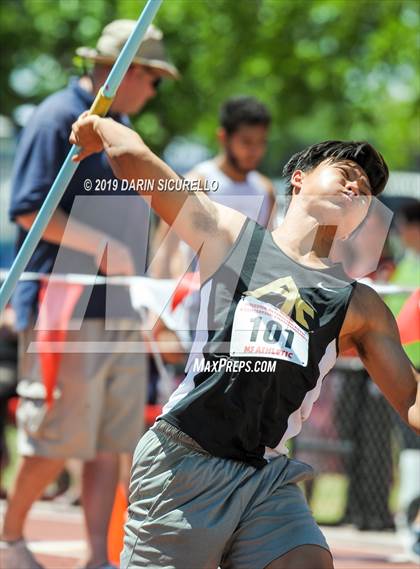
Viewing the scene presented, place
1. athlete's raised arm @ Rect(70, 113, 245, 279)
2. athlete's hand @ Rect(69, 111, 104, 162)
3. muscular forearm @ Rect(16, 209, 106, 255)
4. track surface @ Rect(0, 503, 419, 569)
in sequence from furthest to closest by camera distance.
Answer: track surface @ Rect(0, 503, 419, 569) < muscular forearm @ Rect(16, 209, 106, 255) < athlete's hand @ Rect(69, 111, 104, 162) < athlete's raised arm @ Rect(70, 113, 245, 279)

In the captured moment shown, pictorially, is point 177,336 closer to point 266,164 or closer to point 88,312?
point 88,312

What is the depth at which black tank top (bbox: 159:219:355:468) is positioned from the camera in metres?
3.81

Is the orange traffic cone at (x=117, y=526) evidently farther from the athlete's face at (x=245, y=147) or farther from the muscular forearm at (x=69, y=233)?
the athlete's face at (x=245, y=147)

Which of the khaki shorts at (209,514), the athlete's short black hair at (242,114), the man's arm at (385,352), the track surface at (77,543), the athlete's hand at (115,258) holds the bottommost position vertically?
the track surface at (77,543)

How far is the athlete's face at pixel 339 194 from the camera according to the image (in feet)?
13.0

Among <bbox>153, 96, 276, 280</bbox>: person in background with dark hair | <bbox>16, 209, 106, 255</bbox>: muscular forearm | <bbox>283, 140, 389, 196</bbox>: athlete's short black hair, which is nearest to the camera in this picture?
<bbox>283, 140, 389, 196</bbox>: athlete's short black hair

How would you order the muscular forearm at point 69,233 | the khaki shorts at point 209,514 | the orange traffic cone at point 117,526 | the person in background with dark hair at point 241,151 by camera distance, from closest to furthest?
the khaki shorts at point 209,514, the muscular forearm at point 69,233, the orange traffic cone at point 117,526, the person in background with dark hair at point 241,151

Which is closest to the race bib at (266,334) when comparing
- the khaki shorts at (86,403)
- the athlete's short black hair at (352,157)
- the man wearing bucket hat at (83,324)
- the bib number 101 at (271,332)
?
the bib number 101 at (271,332)

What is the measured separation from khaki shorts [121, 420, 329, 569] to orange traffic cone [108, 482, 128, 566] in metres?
2.39

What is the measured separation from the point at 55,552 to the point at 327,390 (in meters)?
2.79

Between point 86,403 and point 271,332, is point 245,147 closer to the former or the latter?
point 86,403

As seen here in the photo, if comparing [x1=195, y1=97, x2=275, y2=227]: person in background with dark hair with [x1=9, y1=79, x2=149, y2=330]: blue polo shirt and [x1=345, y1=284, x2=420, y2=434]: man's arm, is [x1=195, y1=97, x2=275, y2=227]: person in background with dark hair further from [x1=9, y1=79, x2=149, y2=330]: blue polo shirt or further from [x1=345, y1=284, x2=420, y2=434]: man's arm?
[x1=345, y1=284, x2=420, y2=434]: man's arm

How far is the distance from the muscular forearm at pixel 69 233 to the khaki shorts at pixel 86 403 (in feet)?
1.34

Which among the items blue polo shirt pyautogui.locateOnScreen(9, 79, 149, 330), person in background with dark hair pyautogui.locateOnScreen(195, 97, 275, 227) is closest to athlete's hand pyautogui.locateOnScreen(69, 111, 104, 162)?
blue polo shirt pyautogui.locateOnScreen(9, 79, 149, 330)
